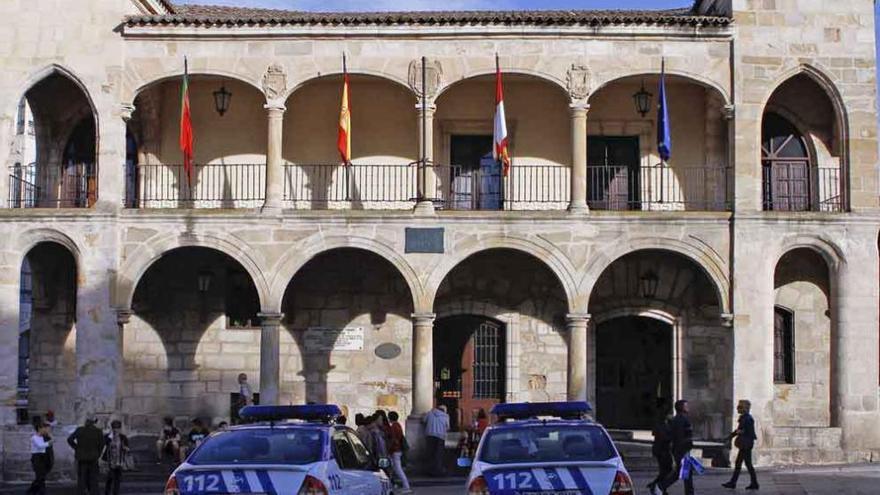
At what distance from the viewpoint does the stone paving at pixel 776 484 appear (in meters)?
20.6

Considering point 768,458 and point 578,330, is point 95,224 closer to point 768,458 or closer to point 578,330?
point 578,330

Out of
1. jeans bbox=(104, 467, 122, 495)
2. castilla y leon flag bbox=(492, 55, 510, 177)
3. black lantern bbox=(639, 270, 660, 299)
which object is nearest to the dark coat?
jeans bbox=(104, 467, 122, 495)

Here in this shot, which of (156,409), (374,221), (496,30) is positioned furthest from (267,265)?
(496,30)

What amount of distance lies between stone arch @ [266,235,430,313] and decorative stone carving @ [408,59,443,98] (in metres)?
2.92

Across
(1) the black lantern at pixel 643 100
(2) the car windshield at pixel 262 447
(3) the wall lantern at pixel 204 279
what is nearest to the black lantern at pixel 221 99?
(3) the wall lantern at pixel 204 279

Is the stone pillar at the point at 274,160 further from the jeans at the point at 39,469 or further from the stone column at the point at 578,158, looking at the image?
the jeans at the point at 39,469

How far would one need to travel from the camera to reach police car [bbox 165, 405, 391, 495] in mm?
12609

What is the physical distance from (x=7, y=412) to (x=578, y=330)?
1047 centimetres

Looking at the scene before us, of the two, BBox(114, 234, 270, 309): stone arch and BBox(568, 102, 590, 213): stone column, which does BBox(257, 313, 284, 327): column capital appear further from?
BBox(568, 102, 590, 213): stone column

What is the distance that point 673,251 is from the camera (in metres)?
25.4

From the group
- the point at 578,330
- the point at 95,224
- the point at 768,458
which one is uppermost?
the point at 95,224

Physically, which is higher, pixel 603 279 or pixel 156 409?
pixel 603 279

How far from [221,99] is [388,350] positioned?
589 centimetres

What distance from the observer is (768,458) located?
2447 cm
